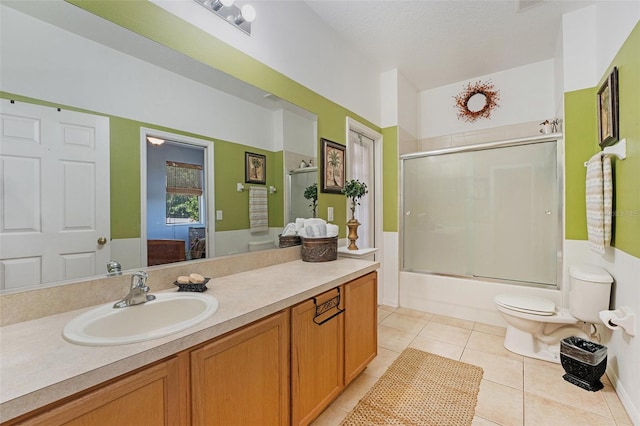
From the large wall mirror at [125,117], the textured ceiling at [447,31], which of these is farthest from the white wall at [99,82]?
the textured ceiling at [447,31]

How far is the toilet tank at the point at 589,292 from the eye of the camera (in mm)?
1856

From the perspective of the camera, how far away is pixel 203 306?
1.15 metres

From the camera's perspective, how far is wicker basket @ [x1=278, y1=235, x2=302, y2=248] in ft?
6.59

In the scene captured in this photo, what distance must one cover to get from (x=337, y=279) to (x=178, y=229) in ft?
2.92

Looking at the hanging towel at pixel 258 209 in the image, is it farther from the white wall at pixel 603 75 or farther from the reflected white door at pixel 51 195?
the white wall at pixel 603 75

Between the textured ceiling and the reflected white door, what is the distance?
1.99m

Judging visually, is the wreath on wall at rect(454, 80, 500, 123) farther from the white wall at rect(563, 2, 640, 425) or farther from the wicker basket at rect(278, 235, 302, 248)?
the wicker basket at rect(278, 235, 302, 248)

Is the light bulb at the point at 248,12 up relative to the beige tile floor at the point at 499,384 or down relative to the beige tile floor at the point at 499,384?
up

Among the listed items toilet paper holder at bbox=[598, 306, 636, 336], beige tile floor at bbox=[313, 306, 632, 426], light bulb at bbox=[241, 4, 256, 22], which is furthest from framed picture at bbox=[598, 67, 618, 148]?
A: light bulb at bbox=[241, 4, 256, 22]

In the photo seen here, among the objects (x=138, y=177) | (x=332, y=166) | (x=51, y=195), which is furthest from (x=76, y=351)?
(x=332, y=166)

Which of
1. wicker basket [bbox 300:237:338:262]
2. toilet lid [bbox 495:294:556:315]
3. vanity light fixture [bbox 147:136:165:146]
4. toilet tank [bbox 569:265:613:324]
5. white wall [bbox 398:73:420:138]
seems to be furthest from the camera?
white wall [bbox 398:73:420:138]

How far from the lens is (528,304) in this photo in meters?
2.25

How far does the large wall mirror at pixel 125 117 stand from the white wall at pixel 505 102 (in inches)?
106

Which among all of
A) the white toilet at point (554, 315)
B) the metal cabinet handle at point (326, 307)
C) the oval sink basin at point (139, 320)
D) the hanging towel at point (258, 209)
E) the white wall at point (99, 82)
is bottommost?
the white toilet at point (554, 315)
